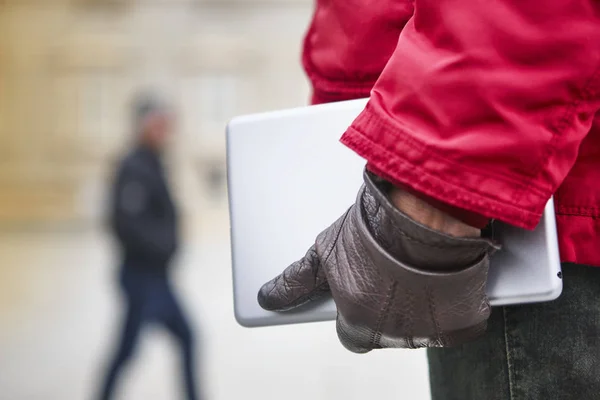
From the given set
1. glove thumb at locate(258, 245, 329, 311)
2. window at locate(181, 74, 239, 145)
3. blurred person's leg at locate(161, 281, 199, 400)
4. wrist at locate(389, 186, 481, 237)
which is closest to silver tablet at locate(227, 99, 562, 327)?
glove thumb at locate(258, 245, 329, 311)

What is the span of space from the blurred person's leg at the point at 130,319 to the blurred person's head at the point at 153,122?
0.76m

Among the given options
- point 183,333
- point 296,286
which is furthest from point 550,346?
point 183,333

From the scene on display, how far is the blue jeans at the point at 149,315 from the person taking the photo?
371 cm

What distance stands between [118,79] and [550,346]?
1448cm

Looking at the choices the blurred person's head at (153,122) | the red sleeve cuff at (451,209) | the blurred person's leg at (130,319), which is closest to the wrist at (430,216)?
the red sleeve cuff at (451,209)

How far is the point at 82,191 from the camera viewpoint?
14.0 metres

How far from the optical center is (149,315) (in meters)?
3.86

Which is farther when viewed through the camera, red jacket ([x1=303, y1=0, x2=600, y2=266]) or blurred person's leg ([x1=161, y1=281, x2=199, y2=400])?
blurred person's leg ([x1=161, y1=281, x2=199, y2=400])

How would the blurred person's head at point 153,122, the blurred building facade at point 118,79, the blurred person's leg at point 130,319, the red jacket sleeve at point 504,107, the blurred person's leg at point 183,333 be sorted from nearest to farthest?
the red jacket sleeve at point 504,107 → the blurred person's leg at point 183,333 → the blurred person's leg at point 130,319 → the blurred person's head at point 153,122 → the blurred building facade at point 118,79

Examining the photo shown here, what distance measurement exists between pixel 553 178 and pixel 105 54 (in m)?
14.6

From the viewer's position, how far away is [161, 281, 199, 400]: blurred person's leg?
3641 mm

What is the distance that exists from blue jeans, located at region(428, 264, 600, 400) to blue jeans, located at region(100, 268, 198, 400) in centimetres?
286

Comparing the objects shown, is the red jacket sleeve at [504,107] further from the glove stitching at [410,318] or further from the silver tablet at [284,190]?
the silver tablet at [284,190]

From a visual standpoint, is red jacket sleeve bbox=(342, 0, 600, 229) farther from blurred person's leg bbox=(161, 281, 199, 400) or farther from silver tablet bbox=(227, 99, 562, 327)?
blurred person's leg bbox=(161, 281, 199, 400)
